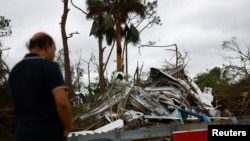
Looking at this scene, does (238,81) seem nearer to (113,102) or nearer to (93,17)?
(113,102)

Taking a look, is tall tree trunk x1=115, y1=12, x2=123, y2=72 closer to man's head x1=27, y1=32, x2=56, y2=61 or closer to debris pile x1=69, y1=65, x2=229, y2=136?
debris pile x1=69, y1=65, x2=229, y2=136

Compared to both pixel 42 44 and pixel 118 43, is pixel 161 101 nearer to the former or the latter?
pixel 42 44

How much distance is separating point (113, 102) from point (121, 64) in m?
12.4

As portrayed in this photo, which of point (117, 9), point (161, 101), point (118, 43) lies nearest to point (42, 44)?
point (161, 101)

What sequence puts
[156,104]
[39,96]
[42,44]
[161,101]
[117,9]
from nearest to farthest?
[39,96]
[42,44]
[156,104]
[161,101]
[117,9]

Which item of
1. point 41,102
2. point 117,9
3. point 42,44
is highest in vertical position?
→ point 117,9

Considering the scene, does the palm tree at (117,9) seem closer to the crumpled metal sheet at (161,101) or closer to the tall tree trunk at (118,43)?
the tall tree trunk at (118,43)

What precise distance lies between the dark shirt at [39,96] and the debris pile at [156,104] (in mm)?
4074

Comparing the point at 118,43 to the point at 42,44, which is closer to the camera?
the point at 42,44

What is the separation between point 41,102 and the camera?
9.36 feet

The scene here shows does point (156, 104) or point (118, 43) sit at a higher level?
point (118, 43)

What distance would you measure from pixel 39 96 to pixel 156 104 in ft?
16.9

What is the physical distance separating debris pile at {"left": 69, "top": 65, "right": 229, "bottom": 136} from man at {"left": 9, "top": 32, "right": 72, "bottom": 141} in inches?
160

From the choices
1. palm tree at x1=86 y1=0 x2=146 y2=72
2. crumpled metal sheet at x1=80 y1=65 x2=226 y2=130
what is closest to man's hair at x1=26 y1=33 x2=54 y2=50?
crumpled metal sheet at x1=80 y1=65 x2=226 y2=130
